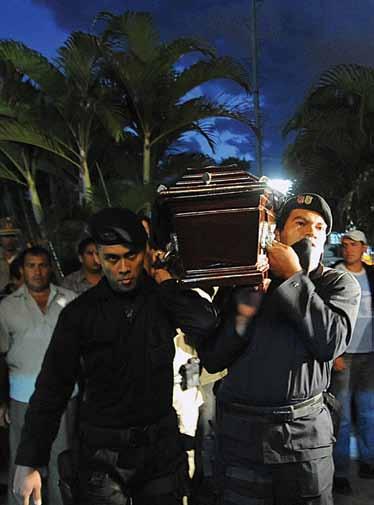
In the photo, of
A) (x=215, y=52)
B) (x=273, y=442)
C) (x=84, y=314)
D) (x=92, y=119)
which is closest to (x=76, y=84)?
(x=92, y=119)

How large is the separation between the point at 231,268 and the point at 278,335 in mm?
376

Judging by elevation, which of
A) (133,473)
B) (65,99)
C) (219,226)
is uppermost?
(65,99)

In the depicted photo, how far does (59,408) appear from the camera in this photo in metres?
2.34

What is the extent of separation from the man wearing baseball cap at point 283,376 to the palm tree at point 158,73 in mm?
6489

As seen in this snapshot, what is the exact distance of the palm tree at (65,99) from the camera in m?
8.14

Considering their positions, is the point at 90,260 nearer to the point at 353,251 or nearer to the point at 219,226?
the point at 353,251

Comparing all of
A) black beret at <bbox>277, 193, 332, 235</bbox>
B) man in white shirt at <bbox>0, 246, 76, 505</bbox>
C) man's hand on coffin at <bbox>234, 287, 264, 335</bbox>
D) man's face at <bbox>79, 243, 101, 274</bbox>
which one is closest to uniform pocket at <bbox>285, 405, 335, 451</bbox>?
man's hand on coffin at <bbox>234, 287, 264, 335</bbox>

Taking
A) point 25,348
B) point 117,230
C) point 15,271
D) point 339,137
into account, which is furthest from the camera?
point 339,137

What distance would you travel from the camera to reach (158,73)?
8484 mm

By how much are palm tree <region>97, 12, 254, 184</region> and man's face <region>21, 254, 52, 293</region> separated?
15.5ft

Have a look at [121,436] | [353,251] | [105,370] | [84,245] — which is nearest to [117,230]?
[105,370]

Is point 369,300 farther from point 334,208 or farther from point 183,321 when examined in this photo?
point 334,208

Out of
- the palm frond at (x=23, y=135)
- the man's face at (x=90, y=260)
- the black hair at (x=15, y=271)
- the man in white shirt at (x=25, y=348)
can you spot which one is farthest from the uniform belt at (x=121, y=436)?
the palm frond at (x=23, y=135)

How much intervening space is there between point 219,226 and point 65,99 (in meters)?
7.16
